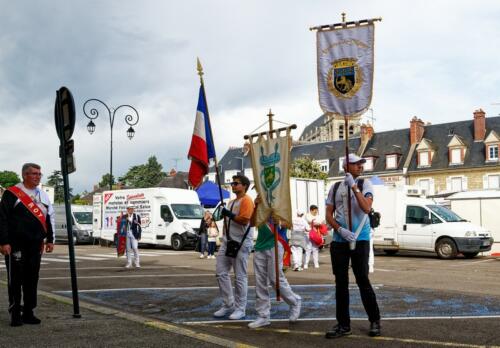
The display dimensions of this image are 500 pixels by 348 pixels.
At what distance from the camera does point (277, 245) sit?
22.2ft

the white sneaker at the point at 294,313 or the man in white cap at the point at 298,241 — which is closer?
the white sneaker at the point at 294,313

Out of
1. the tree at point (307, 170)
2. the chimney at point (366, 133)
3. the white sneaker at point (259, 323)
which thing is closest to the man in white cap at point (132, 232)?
the white sneaker at point (259, 323)

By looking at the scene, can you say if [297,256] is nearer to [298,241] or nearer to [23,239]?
[298,241]

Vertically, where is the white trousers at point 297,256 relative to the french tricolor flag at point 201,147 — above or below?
below

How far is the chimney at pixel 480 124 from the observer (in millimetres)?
52344

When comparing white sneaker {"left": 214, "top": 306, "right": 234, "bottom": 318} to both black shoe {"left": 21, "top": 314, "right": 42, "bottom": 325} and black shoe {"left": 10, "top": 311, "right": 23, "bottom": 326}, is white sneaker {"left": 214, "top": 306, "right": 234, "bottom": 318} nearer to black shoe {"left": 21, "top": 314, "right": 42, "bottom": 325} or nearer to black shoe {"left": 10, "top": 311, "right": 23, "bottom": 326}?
black shoe {"left": 21, "top": 314, "right": 42, "bottom": 325}

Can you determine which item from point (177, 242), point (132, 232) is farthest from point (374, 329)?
point (177, 242)

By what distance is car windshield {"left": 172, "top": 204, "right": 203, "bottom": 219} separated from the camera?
85.7 feet

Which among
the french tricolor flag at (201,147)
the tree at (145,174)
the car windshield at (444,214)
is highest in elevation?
the tree at (145,174)

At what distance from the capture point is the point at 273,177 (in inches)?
280

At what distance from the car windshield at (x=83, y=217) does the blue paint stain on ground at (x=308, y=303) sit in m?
25.1

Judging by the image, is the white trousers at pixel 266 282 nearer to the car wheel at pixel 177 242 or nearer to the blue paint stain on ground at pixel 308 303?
the blue paint stain on ground at pixel 308 303

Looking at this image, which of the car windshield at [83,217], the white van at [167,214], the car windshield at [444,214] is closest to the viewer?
the car windshield at [444,214]

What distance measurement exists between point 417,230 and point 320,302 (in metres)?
12.7
